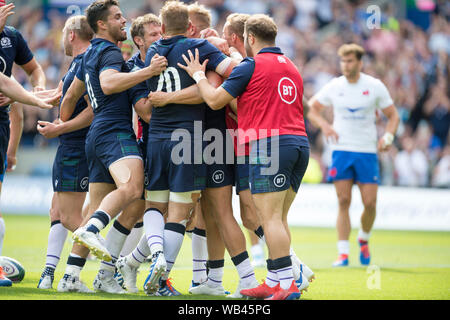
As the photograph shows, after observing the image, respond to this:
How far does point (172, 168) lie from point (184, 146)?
9.5 inches

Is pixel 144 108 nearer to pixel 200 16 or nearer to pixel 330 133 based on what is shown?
pixel 200 16

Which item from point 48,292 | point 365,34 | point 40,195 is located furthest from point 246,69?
point 365,34

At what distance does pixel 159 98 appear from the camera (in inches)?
248

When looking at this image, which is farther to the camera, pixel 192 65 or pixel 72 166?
pixel 72 166

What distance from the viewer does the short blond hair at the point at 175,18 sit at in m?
6.33

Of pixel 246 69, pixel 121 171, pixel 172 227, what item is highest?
pixel 246 69

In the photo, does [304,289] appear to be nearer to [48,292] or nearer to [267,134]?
[267,134]

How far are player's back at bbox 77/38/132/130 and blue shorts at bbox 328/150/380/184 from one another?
4.64 metres

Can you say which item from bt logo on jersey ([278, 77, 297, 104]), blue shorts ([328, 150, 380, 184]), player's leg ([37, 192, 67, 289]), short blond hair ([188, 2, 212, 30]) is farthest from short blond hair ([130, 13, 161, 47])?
blue shorts ([328, 150, 380, 184])

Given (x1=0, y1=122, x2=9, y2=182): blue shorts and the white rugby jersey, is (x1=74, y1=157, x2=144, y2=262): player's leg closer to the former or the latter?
(x1=0, y1=122, x2=9, y2=182): blue shorts

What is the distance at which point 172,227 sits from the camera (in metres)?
6.29

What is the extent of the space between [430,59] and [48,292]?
57.5 feet

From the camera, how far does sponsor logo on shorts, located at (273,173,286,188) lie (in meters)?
6.06

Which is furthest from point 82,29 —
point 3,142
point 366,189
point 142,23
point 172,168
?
point 366,189
